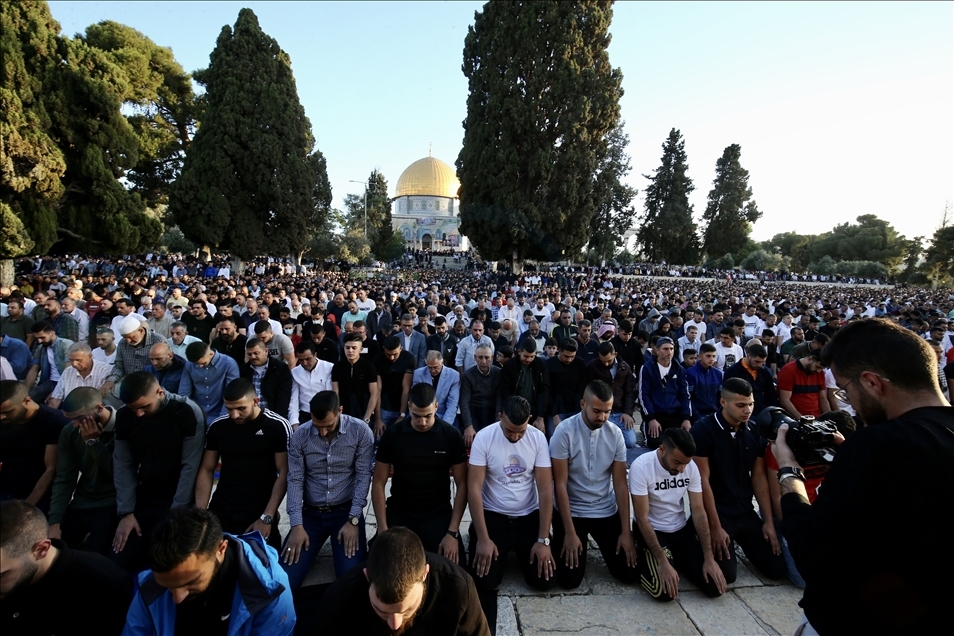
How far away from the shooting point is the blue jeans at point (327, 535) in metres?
3.46

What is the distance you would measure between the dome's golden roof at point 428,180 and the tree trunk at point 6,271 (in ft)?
199

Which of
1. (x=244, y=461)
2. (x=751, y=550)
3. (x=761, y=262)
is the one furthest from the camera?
(x=761, y=262)

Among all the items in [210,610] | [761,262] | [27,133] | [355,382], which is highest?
[27,133]

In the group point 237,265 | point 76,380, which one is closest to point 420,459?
point 76,380

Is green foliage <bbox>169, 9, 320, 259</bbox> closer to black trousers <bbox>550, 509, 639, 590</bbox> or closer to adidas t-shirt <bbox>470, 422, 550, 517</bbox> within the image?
adidas t-shirt <bbox>470, 422, 550, 517</bbox>

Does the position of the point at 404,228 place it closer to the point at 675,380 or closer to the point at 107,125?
the point at 107,125

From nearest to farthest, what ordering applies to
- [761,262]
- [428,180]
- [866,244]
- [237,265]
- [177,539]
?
1. [177,539]
2. [237,265]
3. [761,262]
4. [866,244]
5. [428,180]

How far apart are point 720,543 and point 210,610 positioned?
3245 millimetres

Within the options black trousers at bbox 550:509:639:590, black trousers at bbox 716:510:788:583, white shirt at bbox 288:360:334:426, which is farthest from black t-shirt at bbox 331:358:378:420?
black trousers at bbox 716:510:788:583

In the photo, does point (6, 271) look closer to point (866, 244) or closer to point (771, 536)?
point (771, 536)

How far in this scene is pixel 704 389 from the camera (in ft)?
18.4

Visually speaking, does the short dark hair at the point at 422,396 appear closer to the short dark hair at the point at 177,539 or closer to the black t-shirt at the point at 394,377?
the short dark hair at the point at 177,539

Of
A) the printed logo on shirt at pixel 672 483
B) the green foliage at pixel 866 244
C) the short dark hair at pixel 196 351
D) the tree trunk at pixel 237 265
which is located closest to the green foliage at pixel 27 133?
the tree trunk at pixel 237 265

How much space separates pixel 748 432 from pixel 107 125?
20.6 metres
